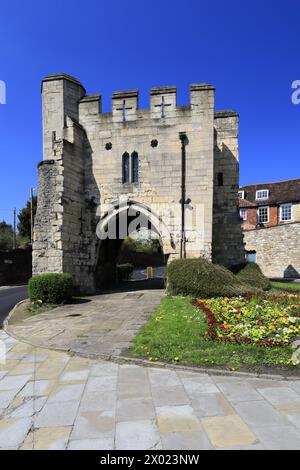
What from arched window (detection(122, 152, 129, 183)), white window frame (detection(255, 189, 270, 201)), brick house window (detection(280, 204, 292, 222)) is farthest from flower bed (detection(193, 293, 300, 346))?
white window frame (detection(255, 189, 270, 201))

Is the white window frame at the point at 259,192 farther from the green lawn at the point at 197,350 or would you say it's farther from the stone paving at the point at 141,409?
the stone paving at the point at 141,409

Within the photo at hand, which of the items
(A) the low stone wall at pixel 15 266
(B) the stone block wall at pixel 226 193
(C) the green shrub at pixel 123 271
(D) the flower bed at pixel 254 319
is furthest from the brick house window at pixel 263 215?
(D) the flower bed at pixel 254 319

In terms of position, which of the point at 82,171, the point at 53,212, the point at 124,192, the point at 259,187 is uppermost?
the point at 259,187

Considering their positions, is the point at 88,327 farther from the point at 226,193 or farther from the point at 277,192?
the point at 277,192

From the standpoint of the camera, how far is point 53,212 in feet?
43.2

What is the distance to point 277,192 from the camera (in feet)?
113

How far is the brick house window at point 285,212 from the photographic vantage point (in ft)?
107

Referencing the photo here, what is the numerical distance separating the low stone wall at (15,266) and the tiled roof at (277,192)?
2263 centimetres

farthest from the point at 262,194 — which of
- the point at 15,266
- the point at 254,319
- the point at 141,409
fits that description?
the point at 141,409

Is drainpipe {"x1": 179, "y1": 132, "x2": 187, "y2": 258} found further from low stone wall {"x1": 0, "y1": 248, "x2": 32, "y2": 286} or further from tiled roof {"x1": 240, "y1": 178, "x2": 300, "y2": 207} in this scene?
tiled roof {"x1": 240, "y1": 178, "x2": 300, "y2": 207}

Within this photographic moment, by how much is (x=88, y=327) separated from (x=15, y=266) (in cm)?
1762

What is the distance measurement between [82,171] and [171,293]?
22.7 feet
